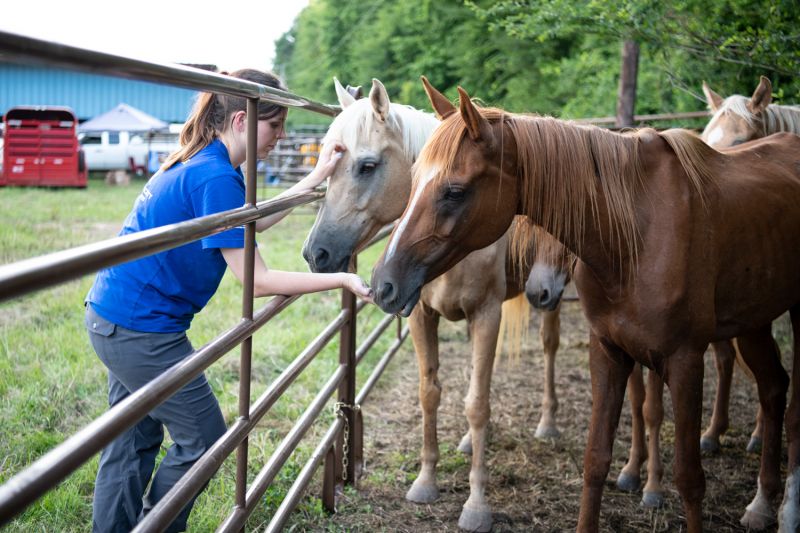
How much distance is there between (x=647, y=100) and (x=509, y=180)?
1021 centimetres

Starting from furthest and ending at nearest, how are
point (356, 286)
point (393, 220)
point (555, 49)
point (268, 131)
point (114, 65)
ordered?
1. point (555, 49)
2. point (393, 220)
3. point (268, 131)
4. point (356, 286)
5. point (114, 65)

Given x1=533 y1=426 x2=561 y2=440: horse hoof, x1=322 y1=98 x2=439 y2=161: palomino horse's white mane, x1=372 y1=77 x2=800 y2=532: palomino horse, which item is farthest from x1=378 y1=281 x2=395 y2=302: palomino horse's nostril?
x1=533 y1=426 x2=561 y2=440: horse hoof

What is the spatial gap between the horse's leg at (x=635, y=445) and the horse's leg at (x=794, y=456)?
681mm

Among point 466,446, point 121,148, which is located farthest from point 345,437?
point 121,148

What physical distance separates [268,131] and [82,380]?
239 centimetres

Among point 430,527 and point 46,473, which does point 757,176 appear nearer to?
point 430,527

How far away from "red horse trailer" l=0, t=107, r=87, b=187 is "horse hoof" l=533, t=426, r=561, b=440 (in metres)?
13.4

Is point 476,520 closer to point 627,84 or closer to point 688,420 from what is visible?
point 688,420

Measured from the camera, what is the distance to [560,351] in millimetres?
6238

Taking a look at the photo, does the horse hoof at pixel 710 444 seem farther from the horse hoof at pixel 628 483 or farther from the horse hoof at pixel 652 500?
the horse hoof at pixel 652 500

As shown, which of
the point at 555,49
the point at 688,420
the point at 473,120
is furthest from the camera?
the point at 555,49

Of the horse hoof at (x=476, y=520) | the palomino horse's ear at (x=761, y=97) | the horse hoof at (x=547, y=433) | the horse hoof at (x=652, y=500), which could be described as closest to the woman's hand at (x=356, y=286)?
the horse hoof at (x=476, y=520)

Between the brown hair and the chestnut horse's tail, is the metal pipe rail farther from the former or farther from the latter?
the chestnut horse's tail

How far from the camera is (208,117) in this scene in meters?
2.39
